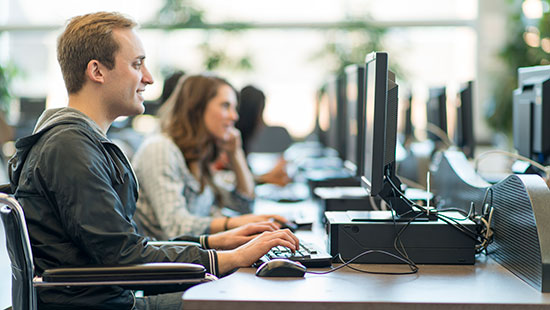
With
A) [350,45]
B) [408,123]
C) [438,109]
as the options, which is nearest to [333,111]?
[438,109]

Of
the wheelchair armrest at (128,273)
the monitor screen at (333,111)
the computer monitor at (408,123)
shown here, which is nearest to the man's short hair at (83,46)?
the wheelchair armrest at (128,273)

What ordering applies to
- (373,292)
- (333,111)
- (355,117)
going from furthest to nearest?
(333,111), (355,117), (373,292)

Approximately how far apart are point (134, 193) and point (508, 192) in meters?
0.93

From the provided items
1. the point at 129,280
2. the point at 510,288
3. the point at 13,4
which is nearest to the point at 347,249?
the point at 510,288

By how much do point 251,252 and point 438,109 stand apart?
92.5 inches

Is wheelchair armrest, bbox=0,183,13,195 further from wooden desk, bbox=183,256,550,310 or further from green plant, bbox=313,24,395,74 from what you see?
green plant, bbox=313,24,395,74

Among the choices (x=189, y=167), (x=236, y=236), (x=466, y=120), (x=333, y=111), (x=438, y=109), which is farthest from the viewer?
(x=438, y=109)

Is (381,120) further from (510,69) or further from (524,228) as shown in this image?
(510,69)

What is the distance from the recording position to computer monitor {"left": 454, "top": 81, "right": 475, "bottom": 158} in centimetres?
327

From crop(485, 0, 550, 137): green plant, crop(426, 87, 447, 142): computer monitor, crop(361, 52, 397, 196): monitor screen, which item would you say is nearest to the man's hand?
crop(361, 52, 397, 196): monitor screen

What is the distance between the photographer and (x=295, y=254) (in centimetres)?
154

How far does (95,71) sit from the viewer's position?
5.18ft

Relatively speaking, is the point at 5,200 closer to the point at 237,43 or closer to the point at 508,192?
the point at 508,192

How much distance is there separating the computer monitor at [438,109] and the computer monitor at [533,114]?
43.1 inches
